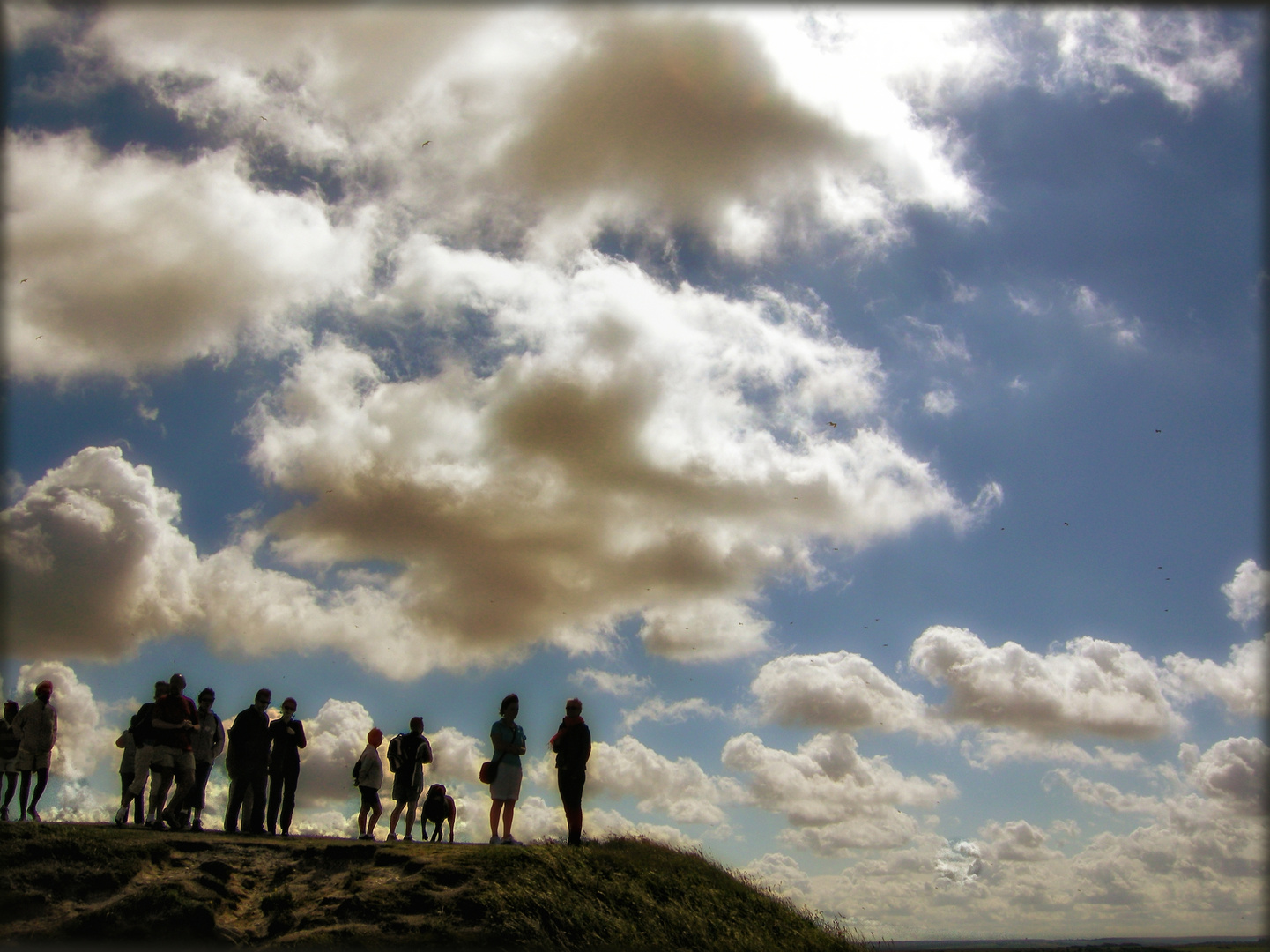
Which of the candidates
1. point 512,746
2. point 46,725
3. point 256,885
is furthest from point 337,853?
point 46,725

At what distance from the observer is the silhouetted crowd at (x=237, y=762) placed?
12.4 meters

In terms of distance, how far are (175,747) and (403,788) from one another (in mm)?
3428

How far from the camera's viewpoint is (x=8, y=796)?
13.1 m

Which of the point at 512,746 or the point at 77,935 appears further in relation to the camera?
the point at 512,746

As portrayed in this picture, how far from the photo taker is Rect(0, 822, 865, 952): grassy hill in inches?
371

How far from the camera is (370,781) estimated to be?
13602 millimetres

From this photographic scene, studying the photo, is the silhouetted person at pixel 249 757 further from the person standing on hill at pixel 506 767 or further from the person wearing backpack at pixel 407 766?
the person standing on hill at pixel 506 767

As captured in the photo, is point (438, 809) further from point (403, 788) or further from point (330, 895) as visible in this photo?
point (330, 895)

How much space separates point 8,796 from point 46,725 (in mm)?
→ 1188

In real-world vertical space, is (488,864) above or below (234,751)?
below

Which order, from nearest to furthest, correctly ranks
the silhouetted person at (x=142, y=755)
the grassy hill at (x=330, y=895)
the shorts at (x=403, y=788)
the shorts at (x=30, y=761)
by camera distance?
the grassy hill at (x=330, y=895)
the silhouetted person at (x=142, y=755)
the shorts at (x=30, y=761)
the shorts at (x=403, y=788)

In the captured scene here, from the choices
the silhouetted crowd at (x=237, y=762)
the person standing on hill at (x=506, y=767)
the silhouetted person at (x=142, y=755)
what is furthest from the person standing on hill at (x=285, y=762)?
the person standing on hill at (x=506, y=767)

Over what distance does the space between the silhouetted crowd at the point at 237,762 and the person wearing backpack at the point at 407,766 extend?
0.02 m

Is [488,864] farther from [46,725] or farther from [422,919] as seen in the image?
[46,725]
